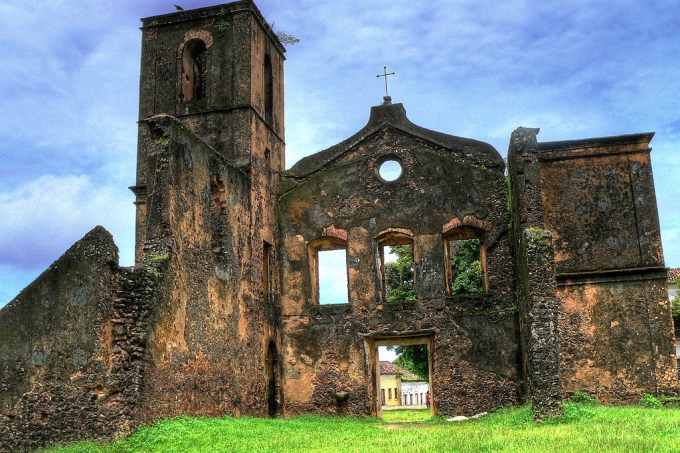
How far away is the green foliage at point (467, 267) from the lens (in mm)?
26172

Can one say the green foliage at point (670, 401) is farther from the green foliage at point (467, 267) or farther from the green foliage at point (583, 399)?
the green foliage at point (467, 267)

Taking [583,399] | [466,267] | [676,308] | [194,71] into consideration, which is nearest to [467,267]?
[466,267]

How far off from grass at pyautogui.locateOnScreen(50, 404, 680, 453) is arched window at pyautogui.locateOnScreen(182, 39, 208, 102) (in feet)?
27.8

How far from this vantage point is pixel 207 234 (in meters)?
13.6

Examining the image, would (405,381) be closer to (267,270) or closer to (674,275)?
(674,275)

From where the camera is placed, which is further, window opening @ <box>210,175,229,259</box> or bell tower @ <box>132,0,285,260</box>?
bell tower @ <box>132,0,285,260</box>

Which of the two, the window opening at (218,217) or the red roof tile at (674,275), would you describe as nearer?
the window opening at (218,217)

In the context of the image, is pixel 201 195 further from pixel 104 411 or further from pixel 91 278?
pixel 104 411

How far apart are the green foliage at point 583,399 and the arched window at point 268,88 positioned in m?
9.78

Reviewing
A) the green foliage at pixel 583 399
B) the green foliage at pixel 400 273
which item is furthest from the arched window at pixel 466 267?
the green foliage at pixel 583 399

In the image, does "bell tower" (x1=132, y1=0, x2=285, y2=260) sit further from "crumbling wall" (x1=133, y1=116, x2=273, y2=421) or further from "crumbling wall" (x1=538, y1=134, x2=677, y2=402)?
"crumbling wall" (x1=538, y1=134, x2=677, y2=402)

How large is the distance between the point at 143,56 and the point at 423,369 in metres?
17.8

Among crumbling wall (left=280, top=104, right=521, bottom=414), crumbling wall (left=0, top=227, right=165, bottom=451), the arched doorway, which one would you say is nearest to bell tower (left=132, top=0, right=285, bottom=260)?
crumbling wall (left=280, top=104, right=521, bottom=414)

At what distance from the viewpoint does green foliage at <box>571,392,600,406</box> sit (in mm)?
15289
